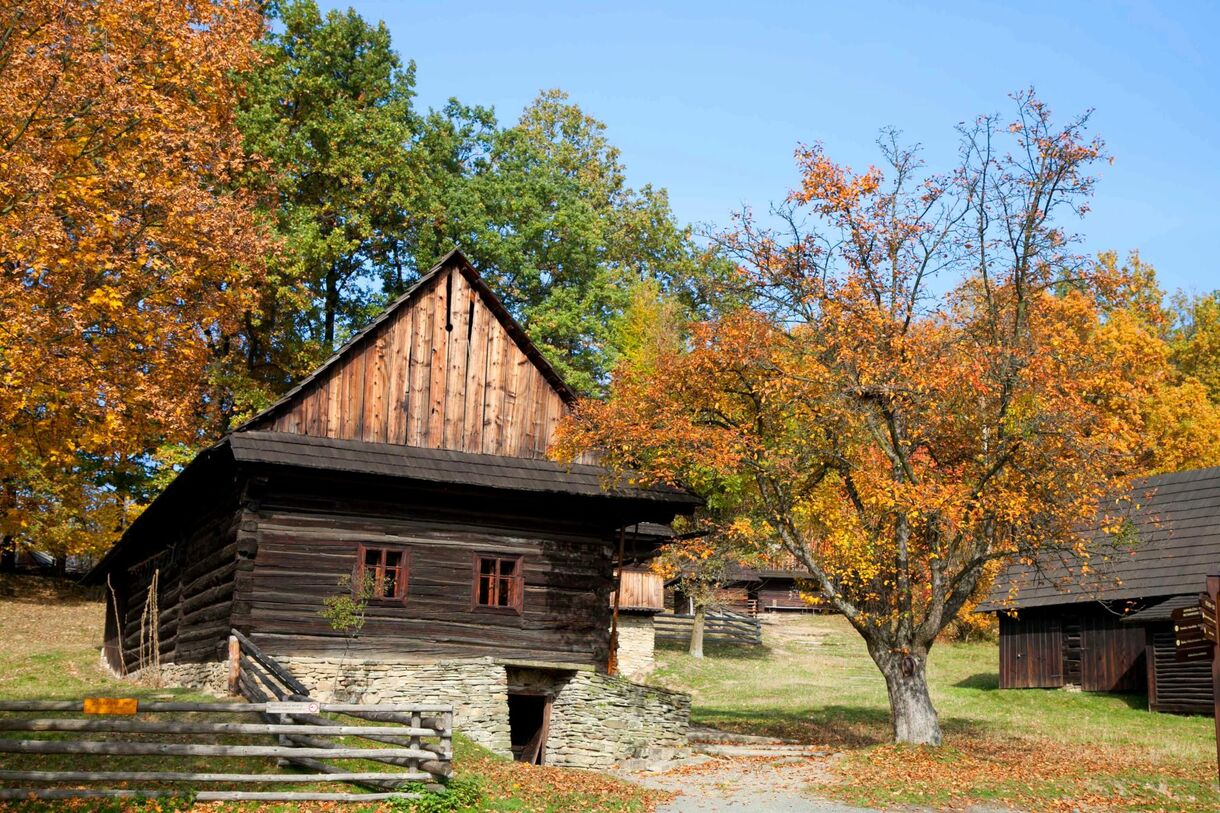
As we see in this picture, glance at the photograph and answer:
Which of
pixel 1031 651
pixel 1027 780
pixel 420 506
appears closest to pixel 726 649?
pixel 1031 651

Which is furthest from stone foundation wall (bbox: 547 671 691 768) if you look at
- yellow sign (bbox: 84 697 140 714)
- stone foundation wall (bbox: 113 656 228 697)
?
yellow sign (bbox: 84 697 140 714)

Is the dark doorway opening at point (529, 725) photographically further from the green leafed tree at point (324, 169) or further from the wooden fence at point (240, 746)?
the green leafed tree at point (324, 169)

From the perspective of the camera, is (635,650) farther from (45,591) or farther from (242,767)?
(242,767)

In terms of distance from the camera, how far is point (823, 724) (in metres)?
26.2

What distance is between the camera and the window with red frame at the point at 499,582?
21.6 meters

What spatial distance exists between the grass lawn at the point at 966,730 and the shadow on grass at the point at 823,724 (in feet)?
0.10

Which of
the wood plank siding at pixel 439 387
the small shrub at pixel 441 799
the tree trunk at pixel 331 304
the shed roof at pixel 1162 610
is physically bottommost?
the small shrub at pixel 441 799

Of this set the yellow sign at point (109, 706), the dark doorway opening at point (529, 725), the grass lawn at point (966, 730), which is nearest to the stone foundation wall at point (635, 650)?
the grass lawn at point (966, 730)

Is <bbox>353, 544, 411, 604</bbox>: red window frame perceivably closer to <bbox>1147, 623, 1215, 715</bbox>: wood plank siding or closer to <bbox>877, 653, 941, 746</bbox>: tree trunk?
<bbox>877, 653, 941, 746</bbox>: tree trunk

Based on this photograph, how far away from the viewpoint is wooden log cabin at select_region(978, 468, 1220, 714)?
92.9ft

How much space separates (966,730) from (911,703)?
5.16 m

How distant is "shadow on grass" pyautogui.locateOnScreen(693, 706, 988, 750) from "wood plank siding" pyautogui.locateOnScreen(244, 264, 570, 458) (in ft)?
25.6

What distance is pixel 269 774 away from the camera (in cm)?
1350

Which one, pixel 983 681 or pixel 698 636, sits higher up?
pixel 698 636
